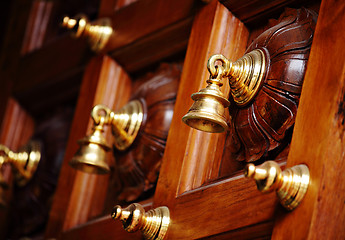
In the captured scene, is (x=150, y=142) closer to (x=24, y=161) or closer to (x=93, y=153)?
(x=93, y=153)

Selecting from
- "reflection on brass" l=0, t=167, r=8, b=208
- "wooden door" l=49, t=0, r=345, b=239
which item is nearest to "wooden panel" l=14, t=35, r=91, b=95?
"reflection on brass" l=0, t=167, r=8, b=208

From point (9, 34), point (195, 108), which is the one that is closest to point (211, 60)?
point (195, 108)

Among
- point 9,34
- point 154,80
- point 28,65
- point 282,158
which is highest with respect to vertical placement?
point 9,34

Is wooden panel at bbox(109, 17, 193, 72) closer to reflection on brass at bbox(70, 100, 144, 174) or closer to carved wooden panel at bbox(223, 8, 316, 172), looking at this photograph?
reflection on brass at bbox(70, 100, 144, 174)

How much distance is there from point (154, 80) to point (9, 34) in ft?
2.90

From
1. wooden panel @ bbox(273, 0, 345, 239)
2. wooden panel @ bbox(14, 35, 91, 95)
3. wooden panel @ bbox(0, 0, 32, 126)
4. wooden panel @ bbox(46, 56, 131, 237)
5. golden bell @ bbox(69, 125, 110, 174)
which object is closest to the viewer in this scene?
wooden panel @ bbox(273, 0, 345, 239)

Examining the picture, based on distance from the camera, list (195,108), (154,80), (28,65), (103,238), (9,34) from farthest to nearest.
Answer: (9,34) → (28,65) → (154,80) → (103,238) → (195,108)

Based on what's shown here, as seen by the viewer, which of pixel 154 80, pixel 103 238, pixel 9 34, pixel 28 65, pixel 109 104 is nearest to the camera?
pixel 103 238

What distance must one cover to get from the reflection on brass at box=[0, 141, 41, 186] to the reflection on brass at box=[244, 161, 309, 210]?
0.97 m

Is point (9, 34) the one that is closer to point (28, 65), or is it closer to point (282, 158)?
point (28, 65)

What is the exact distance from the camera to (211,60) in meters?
1.10

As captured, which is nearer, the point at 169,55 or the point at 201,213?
the point at 201,213

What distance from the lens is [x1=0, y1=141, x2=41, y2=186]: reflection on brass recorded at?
1.77 meters

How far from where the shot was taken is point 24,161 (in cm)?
180
